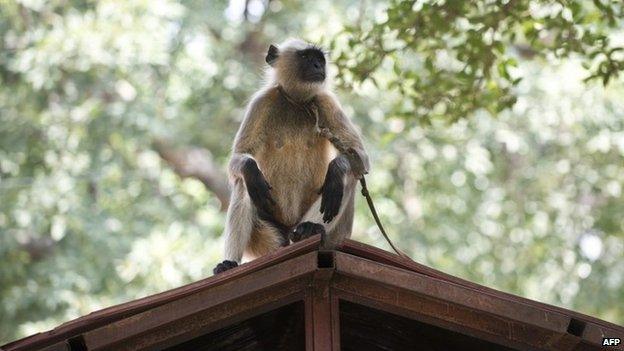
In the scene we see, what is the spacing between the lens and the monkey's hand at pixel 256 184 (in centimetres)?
534

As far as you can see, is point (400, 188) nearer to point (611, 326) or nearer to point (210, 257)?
point (210, 257)

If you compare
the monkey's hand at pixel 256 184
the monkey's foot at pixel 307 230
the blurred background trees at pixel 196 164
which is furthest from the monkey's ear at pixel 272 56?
the blurred background trees at pixel 196 164

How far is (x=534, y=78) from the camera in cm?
1290

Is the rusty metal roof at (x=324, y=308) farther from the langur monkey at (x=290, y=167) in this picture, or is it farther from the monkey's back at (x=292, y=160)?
the monkey's back at (x=292, y=160)

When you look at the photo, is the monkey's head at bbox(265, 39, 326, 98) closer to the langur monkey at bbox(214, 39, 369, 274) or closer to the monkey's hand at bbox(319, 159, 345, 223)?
the langur monkey at bbox(214, 39, 369, 274)

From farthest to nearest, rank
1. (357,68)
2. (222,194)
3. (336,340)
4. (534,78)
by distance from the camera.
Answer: (222,194)
(534,78)
(357,68)
(336,340)

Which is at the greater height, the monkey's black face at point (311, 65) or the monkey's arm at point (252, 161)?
the monkey's black face at point (311, 65)

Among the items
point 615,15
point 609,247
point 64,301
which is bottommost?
point 615,15

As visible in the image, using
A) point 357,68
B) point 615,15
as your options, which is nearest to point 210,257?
point 357,68

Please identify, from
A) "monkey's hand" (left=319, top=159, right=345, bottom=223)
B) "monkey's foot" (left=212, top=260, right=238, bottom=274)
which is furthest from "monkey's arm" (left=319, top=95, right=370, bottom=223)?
"monkey's foot" (left=212, top=260, right=238, bottom=274)

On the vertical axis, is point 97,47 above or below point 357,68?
above

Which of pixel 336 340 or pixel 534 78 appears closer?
pixel 336 340

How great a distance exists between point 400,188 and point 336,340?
9.87 meters

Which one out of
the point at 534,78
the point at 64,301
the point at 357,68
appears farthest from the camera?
the point at 534,78
